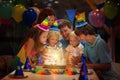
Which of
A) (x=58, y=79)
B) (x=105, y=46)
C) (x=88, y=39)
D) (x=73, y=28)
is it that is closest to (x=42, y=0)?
(x=73, y=28)

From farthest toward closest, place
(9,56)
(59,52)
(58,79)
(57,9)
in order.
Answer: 1. (9,56)
2. (57,9)
3. (59,52)
4. (58,79)

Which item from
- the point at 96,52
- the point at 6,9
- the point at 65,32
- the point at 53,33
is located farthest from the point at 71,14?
the point at 6,9

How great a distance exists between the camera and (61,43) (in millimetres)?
4918

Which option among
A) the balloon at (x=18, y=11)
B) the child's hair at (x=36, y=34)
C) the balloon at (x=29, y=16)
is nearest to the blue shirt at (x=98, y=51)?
the child's hair at (x=36, y=34)

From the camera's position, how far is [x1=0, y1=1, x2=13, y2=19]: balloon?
16.3ft

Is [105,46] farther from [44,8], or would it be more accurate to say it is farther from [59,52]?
[44,8]

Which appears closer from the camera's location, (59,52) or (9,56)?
(59,52)

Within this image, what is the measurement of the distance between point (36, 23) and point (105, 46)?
4.41ft

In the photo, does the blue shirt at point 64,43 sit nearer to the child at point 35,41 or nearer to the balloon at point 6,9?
the child at point 35,41

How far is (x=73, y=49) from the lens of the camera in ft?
16.1

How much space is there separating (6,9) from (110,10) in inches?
74.1

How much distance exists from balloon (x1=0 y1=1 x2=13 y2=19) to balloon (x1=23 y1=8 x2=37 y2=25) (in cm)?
28

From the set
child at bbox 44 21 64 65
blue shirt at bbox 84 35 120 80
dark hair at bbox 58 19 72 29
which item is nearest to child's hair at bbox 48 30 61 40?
child at bbox 44 21 64 65

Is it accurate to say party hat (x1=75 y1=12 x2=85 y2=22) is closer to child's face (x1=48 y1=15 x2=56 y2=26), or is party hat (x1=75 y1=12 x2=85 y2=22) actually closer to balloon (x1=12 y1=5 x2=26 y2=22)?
child's face (x1=48 y1=15 x2=56 y2=26)
